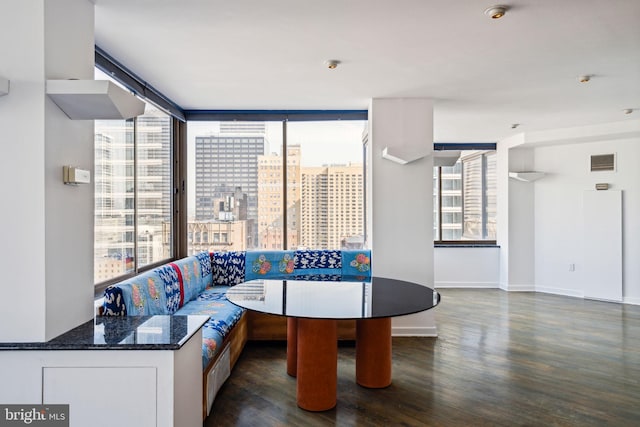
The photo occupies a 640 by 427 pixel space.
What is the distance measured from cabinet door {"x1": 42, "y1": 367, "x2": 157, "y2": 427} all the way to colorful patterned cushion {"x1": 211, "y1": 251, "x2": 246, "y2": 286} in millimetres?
2654

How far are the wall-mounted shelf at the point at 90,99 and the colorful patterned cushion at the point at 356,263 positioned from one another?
3011 mm

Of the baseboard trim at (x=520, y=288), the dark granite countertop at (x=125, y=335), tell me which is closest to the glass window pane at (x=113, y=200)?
the dark granite countertop at (x=125, y=335)

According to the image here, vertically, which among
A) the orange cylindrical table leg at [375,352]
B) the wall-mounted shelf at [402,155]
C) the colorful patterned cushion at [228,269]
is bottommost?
the orange cylindrical table leg at [375,352]

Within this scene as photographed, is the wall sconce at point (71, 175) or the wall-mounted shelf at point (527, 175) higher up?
the wall-mounted shelf at point (527, 175)

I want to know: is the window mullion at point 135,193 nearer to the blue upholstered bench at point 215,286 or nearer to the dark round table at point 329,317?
the blue upholstered bench at point 215,286

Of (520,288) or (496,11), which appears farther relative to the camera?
(520,288)

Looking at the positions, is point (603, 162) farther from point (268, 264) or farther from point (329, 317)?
point (329, 317)

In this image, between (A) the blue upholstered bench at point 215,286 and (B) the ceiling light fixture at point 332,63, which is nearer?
(A) the blue upholstered bench at point 215,286

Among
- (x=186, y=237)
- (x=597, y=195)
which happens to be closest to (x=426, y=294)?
(x=186, y=237)

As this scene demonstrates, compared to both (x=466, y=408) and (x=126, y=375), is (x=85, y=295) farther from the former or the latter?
(x=466, y=408)

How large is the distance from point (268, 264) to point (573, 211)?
4.92m

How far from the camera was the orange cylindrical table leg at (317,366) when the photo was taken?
2535 millimetres

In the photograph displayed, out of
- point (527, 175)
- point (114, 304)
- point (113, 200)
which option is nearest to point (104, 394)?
point (114, 304)

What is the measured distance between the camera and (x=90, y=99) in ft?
5.81
